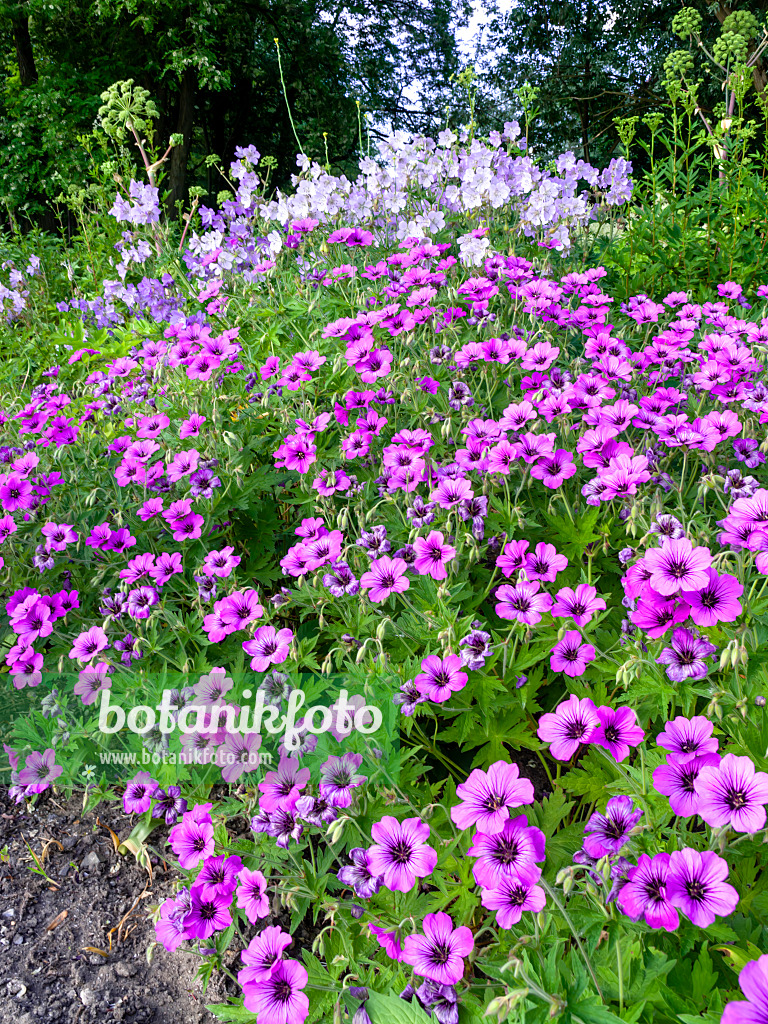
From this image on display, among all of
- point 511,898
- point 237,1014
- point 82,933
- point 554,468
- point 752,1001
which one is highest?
point 554,468

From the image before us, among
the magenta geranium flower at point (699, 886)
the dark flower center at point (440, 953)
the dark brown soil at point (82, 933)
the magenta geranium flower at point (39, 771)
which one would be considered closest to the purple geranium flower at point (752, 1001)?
the magenta geranium flower at point (699, 886)

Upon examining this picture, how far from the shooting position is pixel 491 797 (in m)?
1.37

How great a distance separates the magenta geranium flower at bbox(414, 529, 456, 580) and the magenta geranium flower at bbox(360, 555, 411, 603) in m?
0.06

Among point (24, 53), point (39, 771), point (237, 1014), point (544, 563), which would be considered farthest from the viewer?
point (24, 53)

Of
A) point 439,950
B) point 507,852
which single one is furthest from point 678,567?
point 439,950

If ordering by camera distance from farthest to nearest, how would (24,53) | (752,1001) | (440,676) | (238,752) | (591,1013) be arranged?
(24,53)
(238,752)
(440,676)
(591,1013)
(752,1001)

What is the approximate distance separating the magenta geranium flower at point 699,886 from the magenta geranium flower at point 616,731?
27 cm

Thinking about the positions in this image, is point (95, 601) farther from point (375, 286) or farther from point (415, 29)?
point (415, 29)

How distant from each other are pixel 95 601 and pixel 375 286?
2266 millimetres

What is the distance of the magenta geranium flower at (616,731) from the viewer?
1.51m

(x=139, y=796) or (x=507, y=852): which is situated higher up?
(x=507, y=852)

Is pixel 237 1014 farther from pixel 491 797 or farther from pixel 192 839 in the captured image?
pixel 491 797

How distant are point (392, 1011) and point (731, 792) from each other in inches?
31.8

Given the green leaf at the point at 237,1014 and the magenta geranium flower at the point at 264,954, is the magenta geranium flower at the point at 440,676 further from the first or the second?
the green leaf at the point at 237,1014
